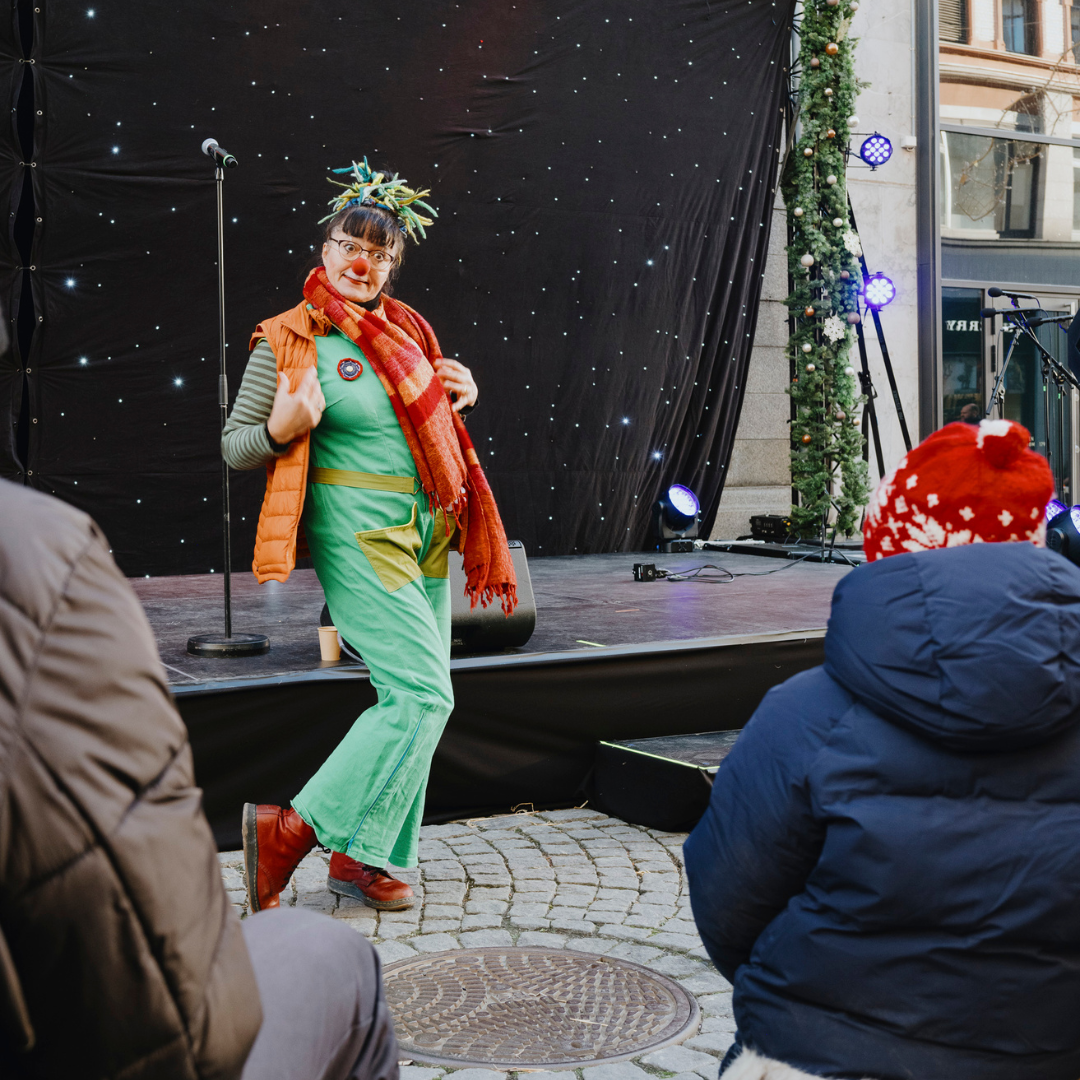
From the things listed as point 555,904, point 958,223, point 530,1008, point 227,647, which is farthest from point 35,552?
point 958,223

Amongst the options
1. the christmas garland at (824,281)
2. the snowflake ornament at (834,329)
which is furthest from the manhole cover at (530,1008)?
the snowflake ornament at (834,329)

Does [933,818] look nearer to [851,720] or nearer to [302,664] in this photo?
[851,720]

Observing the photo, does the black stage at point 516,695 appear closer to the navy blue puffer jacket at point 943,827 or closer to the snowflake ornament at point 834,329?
the navy blue puffer jacket at point 943,827

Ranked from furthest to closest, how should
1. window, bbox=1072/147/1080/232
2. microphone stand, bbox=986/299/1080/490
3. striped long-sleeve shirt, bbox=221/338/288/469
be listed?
window, bbox=1072/147/1080/232, microphone stand, bbox=986/299/1080/490, striped long-sleeve shirt, bbox=221/338/288/469

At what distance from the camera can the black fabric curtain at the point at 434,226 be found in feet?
23.2

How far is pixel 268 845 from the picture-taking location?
3.03 meters

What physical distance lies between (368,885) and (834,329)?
6.88 meters

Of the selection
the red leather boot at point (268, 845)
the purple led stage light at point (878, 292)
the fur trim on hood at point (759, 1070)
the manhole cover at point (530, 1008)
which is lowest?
the manhole cover at point (530, 1008)

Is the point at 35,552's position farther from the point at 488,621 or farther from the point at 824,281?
the point at 824,281

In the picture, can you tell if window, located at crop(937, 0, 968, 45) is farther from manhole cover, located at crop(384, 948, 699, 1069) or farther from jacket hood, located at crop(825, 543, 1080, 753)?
jacket hood, located at crop(825, 543, 1080, 753)

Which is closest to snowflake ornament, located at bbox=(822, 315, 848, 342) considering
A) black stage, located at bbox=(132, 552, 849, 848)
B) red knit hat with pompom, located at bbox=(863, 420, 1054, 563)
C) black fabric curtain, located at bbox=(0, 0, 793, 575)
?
black fabric curtain, located at bbox=(0, 0, 793, 575)

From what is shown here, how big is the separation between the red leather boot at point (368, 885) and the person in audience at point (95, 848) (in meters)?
2.40

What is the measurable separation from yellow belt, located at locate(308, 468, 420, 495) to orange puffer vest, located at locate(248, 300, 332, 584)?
0.06 metres

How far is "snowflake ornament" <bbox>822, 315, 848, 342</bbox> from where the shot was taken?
9172mm
